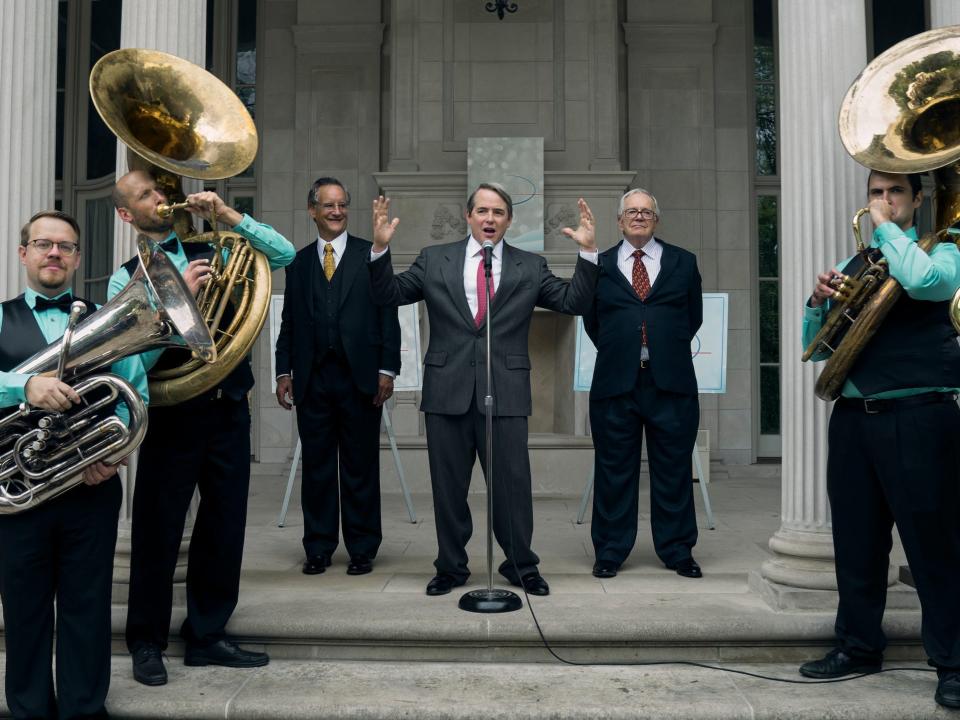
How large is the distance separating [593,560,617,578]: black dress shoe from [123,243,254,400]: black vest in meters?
2.06

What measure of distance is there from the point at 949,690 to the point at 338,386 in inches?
125

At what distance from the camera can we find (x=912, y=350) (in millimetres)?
3680

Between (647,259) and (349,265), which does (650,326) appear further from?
(349,265)

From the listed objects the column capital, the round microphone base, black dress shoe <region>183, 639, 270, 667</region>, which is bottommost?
black dress shoe <region>183, 639, 270, 667</region>

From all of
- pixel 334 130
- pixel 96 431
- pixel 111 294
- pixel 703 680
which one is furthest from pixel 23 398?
pixel 334 130

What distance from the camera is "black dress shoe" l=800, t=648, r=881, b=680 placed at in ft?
12.7

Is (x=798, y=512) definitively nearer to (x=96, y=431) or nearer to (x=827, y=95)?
(x=827, y=95)

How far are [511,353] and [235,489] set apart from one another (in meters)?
1.47

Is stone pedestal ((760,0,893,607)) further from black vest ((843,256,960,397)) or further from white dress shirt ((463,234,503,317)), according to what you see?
white dress shirt ((463,234,503,317))

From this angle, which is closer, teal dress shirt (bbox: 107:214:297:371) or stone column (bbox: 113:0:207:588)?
teal dress shirt (bbox: 107:214:297:371)

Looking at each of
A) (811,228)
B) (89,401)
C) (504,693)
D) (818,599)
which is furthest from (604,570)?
(89,401)

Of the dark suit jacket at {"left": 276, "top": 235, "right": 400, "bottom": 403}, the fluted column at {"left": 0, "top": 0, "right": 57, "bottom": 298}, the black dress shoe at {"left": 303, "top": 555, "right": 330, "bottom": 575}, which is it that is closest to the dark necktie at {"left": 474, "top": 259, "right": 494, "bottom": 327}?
the dark suit jacket at {"left": 276, "top": 235, "right": 400, "bottom": 403}

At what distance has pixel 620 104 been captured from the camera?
411 inches

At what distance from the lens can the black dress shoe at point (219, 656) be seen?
4.03 meters
